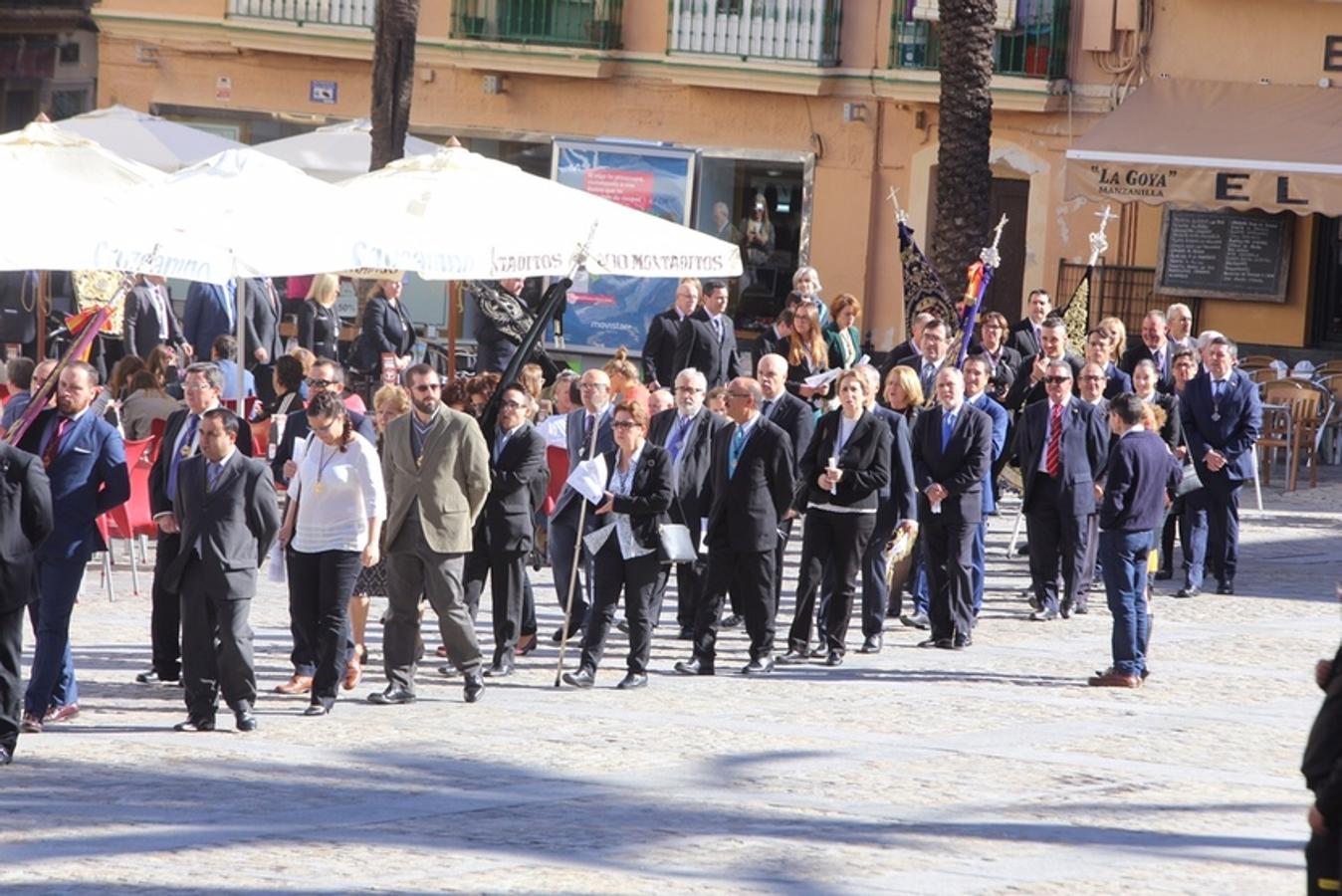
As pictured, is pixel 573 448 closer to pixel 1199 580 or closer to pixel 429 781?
pixel 429 781

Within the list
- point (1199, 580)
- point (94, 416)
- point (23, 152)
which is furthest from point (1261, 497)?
point (94, 416)

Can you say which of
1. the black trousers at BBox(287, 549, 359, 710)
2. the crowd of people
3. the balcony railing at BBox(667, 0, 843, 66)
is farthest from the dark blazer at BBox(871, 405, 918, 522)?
the balcony railing at BBox(667, 0, 843, 66)

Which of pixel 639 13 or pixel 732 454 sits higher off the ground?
pixel 639 13

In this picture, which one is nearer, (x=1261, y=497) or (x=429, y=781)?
(x=429, y=781)

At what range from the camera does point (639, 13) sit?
106 ft

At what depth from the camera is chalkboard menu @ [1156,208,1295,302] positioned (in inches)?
1137

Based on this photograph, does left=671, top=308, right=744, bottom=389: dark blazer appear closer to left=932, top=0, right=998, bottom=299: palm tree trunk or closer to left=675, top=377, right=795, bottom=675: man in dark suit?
left=675, top=377, right=795, bottom=675: man in dark suit

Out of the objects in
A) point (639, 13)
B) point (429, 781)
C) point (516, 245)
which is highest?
point (639, 13)

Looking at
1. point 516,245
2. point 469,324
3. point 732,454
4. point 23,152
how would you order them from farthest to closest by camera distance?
1. point 469,324
2. point 23,152
3. point 516,245
4. point 732,454

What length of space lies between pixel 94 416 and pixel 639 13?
69.7 feet

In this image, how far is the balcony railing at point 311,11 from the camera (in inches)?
1291

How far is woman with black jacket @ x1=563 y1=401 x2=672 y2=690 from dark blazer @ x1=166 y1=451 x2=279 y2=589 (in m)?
2.15

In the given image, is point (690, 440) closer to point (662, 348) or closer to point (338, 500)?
point (338, 500)

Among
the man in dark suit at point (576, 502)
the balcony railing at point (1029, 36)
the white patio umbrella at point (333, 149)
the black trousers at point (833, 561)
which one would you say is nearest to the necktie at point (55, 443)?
the man in dark suit at point (576, 502)
